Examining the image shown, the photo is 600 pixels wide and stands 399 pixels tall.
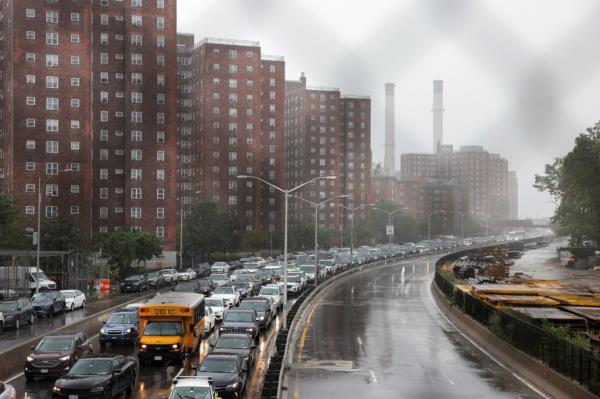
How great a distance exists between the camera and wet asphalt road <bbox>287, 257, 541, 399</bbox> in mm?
26281

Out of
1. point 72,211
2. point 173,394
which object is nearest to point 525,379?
point 173,394

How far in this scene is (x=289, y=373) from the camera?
29.2 metres

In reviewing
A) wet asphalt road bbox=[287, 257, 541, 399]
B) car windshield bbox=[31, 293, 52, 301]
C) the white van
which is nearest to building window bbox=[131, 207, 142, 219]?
the white van

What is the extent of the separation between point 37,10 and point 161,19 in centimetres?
1953

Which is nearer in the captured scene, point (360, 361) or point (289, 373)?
point (289, 373)

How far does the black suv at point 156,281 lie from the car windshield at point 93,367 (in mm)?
47343

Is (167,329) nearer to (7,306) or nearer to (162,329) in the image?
(162,329)

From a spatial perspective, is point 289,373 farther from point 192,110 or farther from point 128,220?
point 192,110

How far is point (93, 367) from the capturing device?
78.2 ft

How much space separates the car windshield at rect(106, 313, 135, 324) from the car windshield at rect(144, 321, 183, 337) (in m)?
6.10

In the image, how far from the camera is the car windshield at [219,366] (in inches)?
973

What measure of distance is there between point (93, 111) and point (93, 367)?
10047 cm

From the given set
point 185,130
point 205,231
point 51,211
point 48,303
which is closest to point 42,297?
point 48,303

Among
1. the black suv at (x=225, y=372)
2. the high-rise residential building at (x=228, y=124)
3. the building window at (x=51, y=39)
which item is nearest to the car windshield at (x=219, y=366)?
the black suv at (x=225, y=372)
